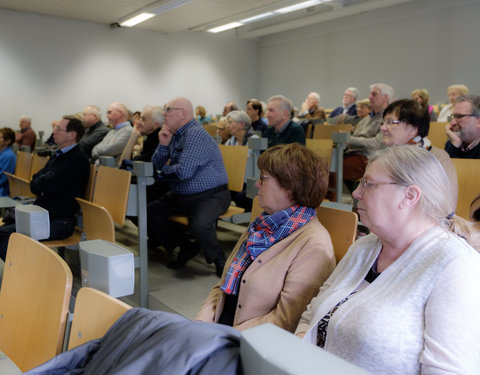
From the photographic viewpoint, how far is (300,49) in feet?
36.2

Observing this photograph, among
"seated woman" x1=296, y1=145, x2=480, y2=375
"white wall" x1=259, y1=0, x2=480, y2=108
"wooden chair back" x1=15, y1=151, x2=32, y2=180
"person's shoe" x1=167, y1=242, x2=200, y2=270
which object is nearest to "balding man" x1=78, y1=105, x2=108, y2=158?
"wooden chair back" x1=15, y1=151, x2=32, y2=180

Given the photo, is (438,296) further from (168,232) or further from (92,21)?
(92,21)

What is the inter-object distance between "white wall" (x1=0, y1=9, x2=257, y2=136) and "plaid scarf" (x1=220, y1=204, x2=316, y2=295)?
347 inches

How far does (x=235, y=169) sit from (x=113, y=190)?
1.07m

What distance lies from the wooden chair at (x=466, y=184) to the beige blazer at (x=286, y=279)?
4.37ft

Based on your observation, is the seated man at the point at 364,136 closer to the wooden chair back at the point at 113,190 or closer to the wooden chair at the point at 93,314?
the wooden chair back at the point at 113,190

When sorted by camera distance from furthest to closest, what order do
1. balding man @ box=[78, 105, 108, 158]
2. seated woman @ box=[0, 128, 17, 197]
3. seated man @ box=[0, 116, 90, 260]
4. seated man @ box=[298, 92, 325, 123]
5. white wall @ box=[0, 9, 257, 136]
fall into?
1. white wall @ box=[0, 9, 257, 136]
2. seated man @ box=[298, 92, 325, 123]
3. balding man @ box=[78, 105, 108, 158]
4. seated woman @ box=[0, 128, 17, 197]
5. seated man @ box=[0, 116, 90, 260]

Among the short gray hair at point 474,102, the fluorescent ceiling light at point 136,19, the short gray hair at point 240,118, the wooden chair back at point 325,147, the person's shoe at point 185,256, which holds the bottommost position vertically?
the person's shoe at point 185,256

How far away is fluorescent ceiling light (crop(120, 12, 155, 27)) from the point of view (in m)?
8.68

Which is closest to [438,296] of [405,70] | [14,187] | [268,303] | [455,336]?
[455,336]

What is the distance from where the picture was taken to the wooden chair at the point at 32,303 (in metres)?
0.99

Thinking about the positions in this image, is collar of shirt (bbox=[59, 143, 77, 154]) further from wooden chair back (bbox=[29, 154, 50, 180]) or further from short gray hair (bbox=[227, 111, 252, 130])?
short gray hair (bbox=[227, 111, 252, 130])

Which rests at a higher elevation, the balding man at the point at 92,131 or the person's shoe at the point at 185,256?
the balding man at the point at 92,131

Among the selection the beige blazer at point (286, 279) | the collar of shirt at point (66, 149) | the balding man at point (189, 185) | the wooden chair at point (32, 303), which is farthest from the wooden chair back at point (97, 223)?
the beige blazer at point (286, 279)
